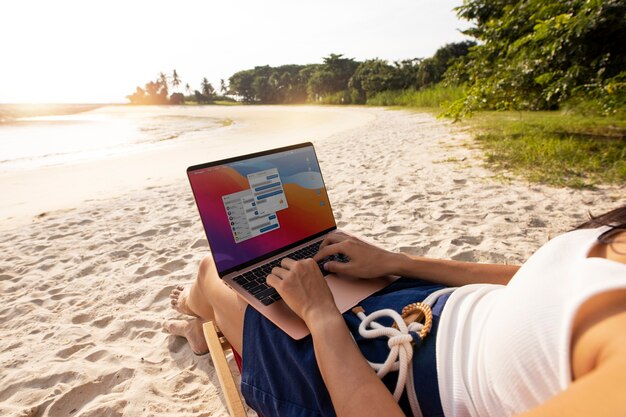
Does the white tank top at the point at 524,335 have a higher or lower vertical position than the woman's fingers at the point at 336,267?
higher

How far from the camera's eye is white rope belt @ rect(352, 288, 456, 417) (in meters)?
0.96

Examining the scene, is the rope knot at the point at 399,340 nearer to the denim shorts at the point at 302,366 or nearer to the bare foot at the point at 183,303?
the denim shorts at the point at 302,366

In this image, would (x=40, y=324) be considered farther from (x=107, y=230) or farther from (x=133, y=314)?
(x=107, y=230)

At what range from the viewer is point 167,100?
75.5 meters

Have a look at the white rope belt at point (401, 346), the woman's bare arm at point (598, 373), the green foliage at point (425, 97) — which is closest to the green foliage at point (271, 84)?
the green foliage at point (425, 97)

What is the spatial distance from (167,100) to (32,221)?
78.9 metres

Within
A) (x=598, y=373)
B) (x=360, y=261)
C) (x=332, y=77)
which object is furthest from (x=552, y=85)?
(x=332, y=77)

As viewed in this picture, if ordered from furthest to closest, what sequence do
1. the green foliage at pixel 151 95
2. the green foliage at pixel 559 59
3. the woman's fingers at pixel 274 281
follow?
the green foliage at pixel 151 95 < the green foliage at pixel 559 59 < the woman's fingers at pixel 274 281

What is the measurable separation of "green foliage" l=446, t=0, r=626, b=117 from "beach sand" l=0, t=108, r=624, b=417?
4.07ft

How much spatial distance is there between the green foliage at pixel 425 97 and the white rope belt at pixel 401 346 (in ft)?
35.7

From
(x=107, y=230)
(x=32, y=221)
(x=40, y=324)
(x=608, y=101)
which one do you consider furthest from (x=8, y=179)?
(x=608, y=101)

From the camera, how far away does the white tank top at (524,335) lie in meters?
0.66

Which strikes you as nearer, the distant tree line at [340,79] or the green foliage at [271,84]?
the distant tree line at [340,79]

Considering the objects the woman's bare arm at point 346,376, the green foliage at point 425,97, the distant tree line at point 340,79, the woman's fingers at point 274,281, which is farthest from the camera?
the distant tree line at point 340,79
